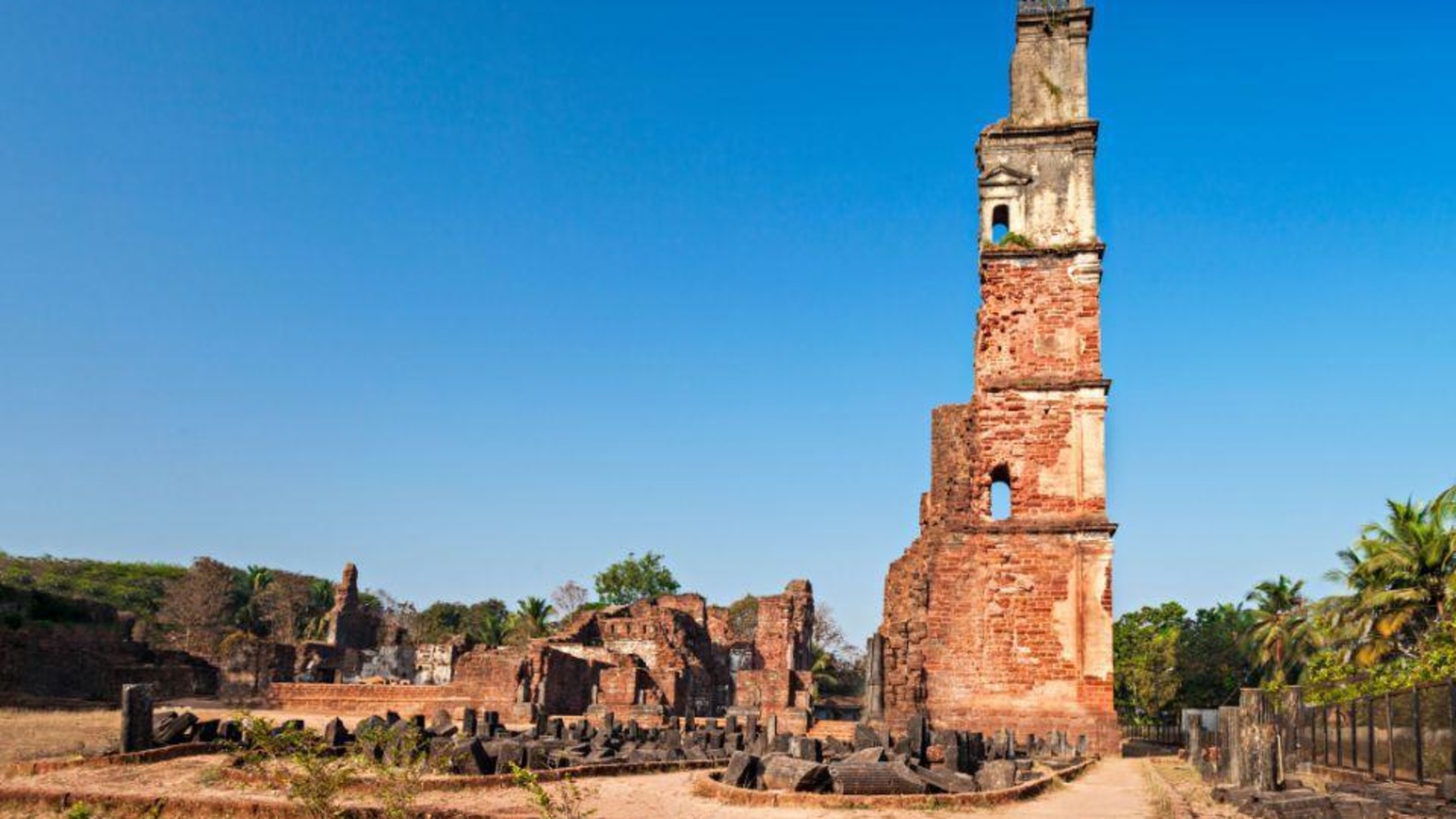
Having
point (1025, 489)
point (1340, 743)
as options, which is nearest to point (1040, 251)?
point (1025, 489)

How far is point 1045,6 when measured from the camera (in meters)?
24.4

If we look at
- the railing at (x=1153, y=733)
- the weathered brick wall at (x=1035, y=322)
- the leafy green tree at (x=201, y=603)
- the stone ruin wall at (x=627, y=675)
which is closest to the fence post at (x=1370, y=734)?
the weathered brick wall at (x=1035, y=322)

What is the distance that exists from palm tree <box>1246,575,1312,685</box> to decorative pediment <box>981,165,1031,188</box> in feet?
69.9

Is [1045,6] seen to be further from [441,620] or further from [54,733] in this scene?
[441,620]

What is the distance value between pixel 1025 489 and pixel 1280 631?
77.0ft

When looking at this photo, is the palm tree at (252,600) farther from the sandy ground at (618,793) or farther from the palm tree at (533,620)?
the sandy ground at (618,793)

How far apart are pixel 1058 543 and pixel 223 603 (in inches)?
1888

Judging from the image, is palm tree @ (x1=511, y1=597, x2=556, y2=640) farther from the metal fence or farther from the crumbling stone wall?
the metal fence

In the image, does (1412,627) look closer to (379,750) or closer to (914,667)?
(914,667)

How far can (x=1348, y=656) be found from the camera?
27875 mm

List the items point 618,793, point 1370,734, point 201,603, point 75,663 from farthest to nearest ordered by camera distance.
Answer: point 201,603
point 75,663
point 1370,734
point 618,793

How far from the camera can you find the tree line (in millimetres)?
23484

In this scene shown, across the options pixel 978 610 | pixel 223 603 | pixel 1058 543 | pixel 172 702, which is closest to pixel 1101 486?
pixel 1058 543

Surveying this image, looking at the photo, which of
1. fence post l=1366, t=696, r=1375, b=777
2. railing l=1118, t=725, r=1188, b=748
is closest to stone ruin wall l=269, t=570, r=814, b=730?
railing l=1118, t=725, r=1188, b=748
